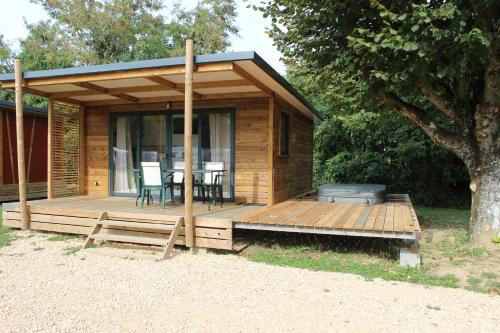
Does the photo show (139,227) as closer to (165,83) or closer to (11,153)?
(165,83)

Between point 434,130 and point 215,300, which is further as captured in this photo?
point 434,130

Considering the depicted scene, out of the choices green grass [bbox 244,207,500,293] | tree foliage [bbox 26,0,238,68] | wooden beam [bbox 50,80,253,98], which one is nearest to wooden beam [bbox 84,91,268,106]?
wooden beam [bbox 50,80,253,98]

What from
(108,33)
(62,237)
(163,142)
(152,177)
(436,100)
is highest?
(108,33)

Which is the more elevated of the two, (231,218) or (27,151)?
(27,151)

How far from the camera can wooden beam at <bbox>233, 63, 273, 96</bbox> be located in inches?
183

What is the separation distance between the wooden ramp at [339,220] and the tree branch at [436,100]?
1.49 metres

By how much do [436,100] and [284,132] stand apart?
2944 mm

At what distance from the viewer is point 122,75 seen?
201 inches

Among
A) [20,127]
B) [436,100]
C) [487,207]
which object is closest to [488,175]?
[487,207]

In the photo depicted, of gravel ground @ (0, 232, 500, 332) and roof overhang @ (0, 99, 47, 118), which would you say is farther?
roof overhang @ (0, 99, 47, 118)

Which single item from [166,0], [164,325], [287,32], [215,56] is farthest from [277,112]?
[166,0]

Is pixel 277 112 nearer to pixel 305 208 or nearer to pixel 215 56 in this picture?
pixel 305 208

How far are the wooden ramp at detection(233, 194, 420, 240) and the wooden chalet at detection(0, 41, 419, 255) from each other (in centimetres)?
1

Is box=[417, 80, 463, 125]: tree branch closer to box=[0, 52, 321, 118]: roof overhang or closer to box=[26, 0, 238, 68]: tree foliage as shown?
box=[0, 52, 321, 118]: roof overhang
